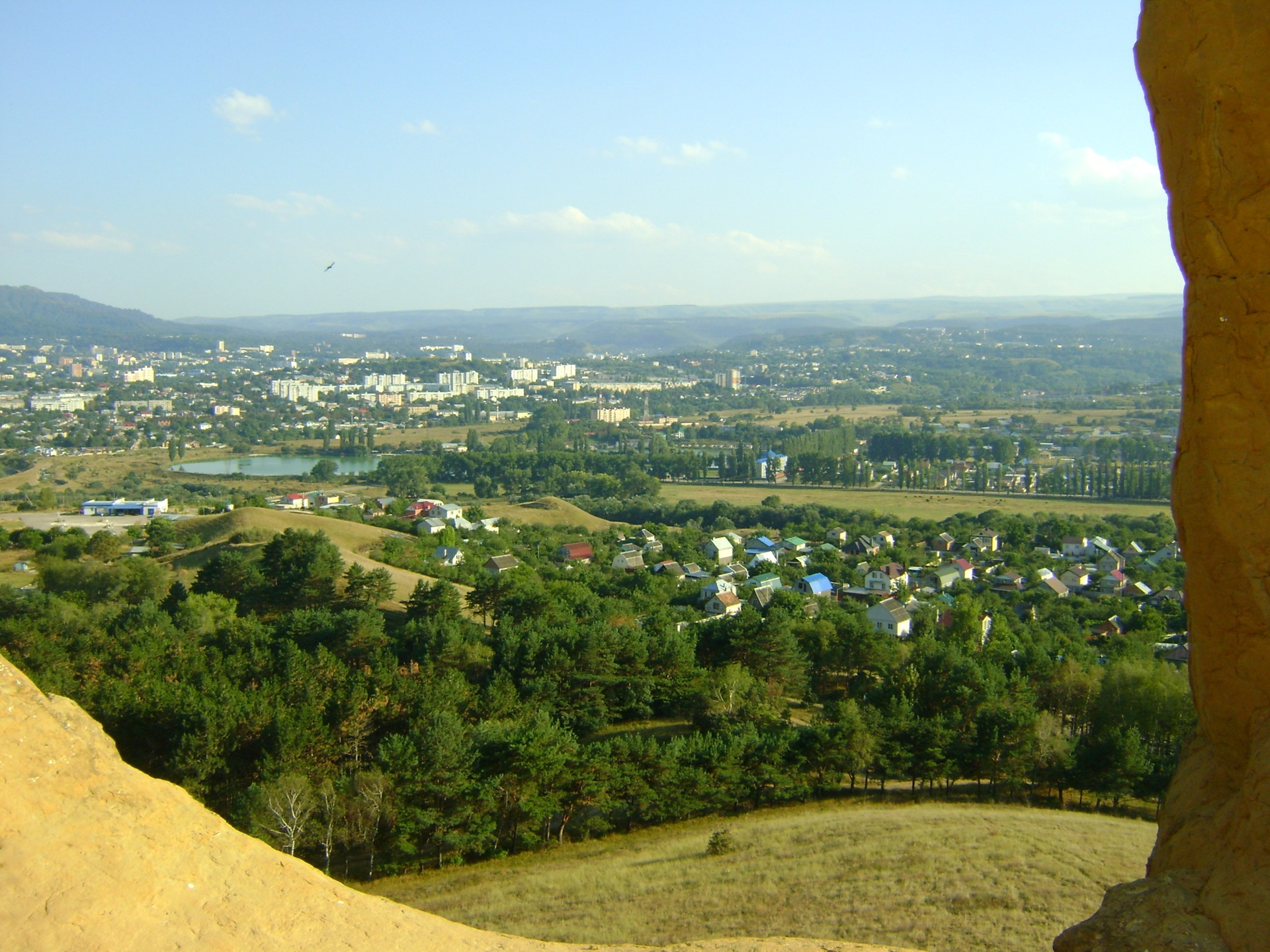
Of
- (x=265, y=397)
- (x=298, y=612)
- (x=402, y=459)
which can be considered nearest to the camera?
(x=298, y=612)

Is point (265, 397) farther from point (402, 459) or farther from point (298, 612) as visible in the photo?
point (298, 612)

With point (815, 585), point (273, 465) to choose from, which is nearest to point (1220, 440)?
point (815, 585)

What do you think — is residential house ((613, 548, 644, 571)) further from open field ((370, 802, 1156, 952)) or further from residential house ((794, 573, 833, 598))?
open field ((370, 802, 1156, 952))

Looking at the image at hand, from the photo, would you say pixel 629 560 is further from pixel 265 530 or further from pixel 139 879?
pixel 139 879

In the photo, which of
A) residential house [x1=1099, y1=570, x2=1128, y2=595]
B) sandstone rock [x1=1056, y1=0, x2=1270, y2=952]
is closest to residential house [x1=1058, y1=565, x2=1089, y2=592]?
residential house [x1=1099, y1=570, x2=1128, y2=595]

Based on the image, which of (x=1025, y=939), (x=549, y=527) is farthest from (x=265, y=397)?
(x=1025, y=939)
